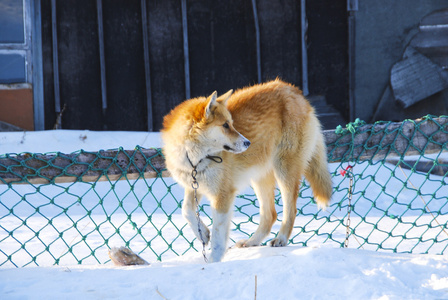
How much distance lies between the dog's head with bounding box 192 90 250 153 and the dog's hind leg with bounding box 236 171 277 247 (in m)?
0.59

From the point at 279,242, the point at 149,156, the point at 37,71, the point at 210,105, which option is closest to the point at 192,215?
the point at 149,156

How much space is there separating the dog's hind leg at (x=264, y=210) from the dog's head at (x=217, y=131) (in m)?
0.59

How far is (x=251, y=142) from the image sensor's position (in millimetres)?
3537

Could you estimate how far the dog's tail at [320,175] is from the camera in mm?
3615

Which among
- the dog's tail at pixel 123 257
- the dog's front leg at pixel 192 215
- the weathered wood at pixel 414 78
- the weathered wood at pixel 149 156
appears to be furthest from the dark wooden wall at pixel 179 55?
the dog's tail at pixel 123 257

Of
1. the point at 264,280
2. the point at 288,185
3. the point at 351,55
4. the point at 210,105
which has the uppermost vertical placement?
the point at 351,55

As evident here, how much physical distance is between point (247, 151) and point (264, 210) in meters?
0.49

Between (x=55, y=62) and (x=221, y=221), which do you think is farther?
(x=55, y=62)

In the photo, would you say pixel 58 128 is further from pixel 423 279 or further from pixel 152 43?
pixel 423 279

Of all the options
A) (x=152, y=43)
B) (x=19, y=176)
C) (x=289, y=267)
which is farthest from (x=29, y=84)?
(x=289, y=267)

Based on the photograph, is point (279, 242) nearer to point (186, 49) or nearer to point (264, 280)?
point (264, 280)

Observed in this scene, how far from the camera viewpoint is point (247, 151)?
138 inches

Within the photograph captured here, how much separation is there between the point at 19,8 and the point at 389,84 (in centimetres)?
549

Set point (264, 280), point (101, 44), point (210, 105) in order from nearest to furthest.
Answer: point (264, 280) → point (210, 105) → point (101, 44)
